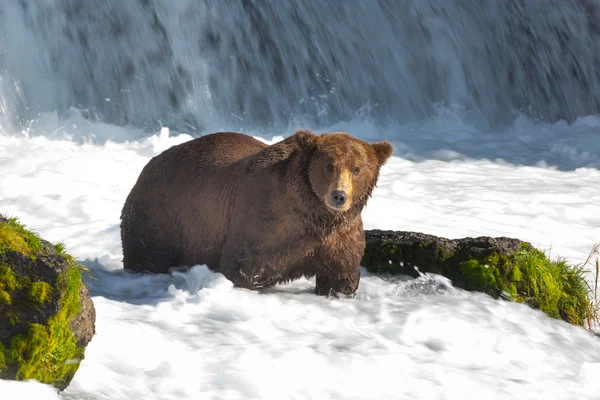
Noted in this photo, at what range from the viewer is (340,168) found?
4141mm

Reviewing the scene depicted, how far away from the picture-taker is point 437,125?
1498cm

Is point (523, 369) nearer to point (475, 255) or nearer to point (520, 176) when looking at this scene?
point (475, 255)

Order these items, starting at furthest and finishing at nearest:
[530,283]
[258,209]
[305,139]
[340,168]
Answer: [530,283] < [258,209] < [305,139] < [340,168]

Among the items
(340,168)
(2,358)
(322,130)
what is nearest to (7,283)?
(2,358)

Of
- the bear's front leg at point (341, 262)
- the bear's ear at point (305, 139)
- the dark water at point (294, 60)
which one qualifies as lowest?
the bear's front leg at point (341, 262)

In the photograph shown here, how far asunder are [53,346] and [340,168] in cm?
178

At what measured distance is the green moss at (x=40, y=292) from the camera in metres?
2.87

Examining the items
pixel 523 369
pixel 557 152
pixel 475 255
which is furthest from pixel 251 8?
pixel 523 369

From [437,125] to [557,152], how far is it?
2.60 metres

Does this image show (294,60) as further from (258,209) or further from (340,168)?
(340,168)

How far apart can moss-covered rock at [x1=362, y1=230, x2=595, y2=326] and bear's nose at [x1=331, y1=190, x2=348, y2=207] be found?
3.87 feet

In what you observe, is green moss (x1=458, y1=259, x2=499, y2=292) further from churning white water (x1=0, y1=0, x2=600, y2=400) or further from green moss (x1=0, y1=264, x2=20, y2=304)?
green moss (x1=0, y1=264, x2=20, y2=304)

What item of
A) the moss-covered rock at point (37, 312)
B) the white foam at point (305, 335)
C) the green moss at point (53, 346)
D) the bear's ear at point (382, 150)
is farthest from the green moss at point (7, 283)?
the bear's ear at point (382, 150)

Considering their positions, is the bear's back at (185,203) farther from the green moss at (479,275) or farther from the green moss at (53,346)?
the green moss at (53,346)
